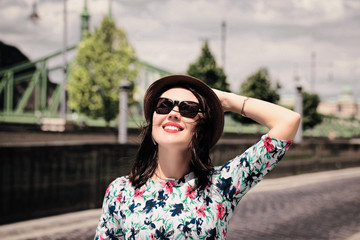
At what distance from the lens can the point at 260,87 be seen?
1503 inches

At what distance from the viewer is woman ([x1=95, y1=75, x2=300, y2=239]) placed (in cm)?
178

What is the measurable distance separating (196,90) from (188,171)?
0.38 metres

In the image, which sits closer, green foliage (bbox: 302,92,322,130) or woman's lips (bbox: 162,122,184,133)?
woman's lips (bbox: 162,122,184,133)

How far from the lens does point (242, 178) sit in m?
1.88

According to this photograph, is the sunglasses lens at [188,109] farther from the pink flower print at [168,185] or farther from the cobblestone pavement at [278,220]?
the cobblestone pavement at [278,220]

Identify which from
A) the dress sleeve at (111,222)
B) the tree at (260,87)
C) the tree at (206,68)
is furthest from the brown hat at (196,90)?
the tree at (260,87)

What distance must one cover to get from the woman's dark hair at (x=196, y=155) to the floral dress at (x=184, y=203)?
0.03m

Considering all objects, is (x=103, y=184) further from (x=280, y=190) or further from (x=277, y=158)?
(x=277, y=158)

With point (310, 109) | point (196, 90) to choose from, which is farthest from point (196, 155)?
point (310, 109)

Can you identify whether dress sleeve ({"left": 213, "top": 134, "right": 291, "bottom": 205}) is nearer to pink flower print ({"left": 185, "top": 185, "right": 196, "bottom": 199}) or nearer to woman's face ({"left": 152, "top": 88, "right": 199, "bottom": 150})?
pink flower print ({"left": 185, "top": 185, "right": 196, "bottom": 199})

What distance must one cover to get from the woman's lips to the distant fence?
406 centimetres

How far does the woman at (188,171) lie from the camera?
178 centimetres

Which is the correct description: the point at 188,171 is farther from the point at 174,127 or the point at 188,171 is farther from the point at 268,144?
the point at 268,144

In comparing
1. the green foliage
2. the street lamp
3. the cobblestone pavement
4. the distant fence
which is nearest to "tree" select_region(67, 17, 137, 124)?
the street lamp
